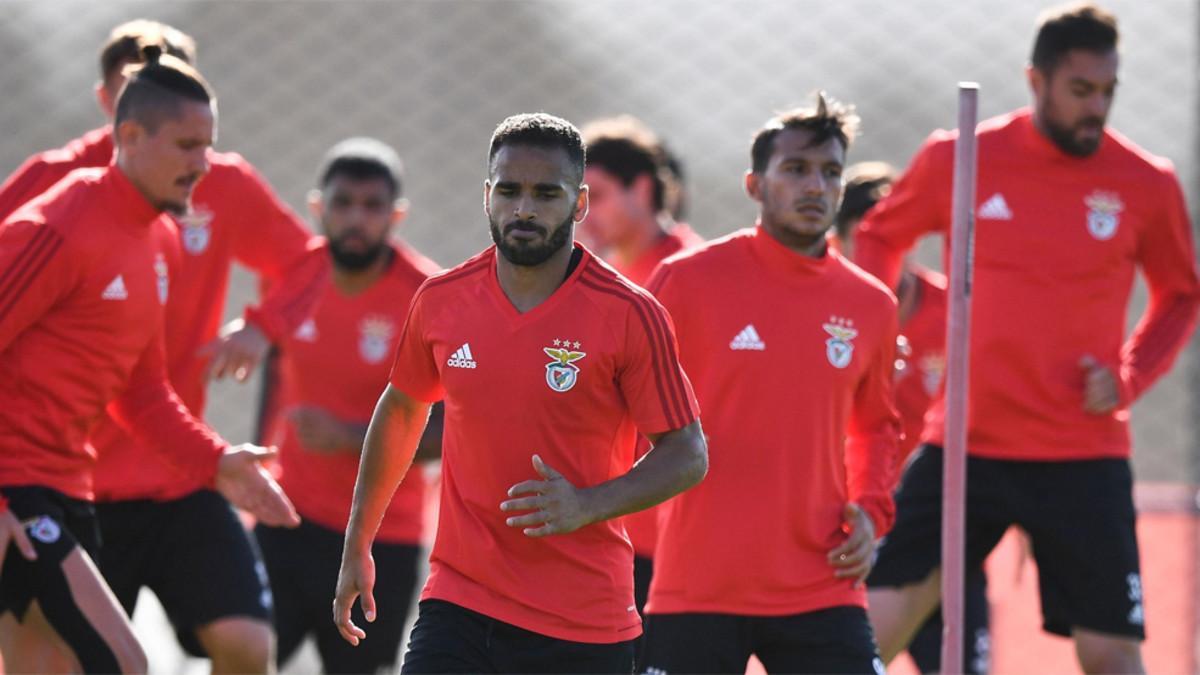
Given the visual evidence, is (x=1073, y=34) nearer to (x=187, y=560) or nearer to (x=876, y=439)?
(x=876, y=439)

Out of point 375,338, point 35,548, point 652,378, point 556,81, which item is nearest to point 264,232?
point 375,338

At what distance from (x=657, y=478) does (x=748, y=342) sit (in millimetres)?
937

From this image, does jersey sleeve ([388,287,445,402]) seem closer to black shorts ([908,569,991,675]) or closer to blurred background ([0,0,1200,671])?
black shorts ([908,569,991,675])

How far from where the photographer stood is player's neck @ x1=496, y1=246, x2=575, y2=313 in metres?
4.40

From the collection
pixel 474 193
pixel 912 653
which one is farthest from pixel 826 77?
pixel 912 653

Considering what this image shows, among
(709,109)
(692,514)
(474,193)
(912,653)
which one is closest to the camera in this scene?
(692,514)

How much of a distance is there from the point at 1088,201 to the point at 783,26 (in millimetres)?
5270

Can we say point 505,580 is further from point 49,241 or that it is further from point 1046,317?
point 1046,317

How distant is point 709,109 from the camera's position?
12188 mm

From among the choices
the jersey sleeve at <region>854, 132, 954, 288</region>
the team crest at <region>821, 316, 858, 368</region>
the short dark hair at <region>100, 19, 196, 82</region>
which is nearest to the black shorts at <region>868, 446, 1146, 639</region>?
the jersey sleeve at <region>854, 132, 954, 288</region>

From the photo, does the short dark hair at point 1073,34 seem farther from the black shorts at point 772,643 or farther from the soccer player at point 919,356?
the black shorts at point 772,643

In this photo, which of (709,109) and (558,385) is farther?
(709,109)

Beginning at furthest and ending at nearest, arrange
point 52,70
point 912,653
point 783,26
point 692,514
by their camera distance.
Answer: point 52,70
point 783,26
point 912,653
point 692,514

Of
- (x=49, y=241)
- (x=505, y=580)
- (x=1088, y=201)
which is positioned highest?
(x=1088, y=201)
